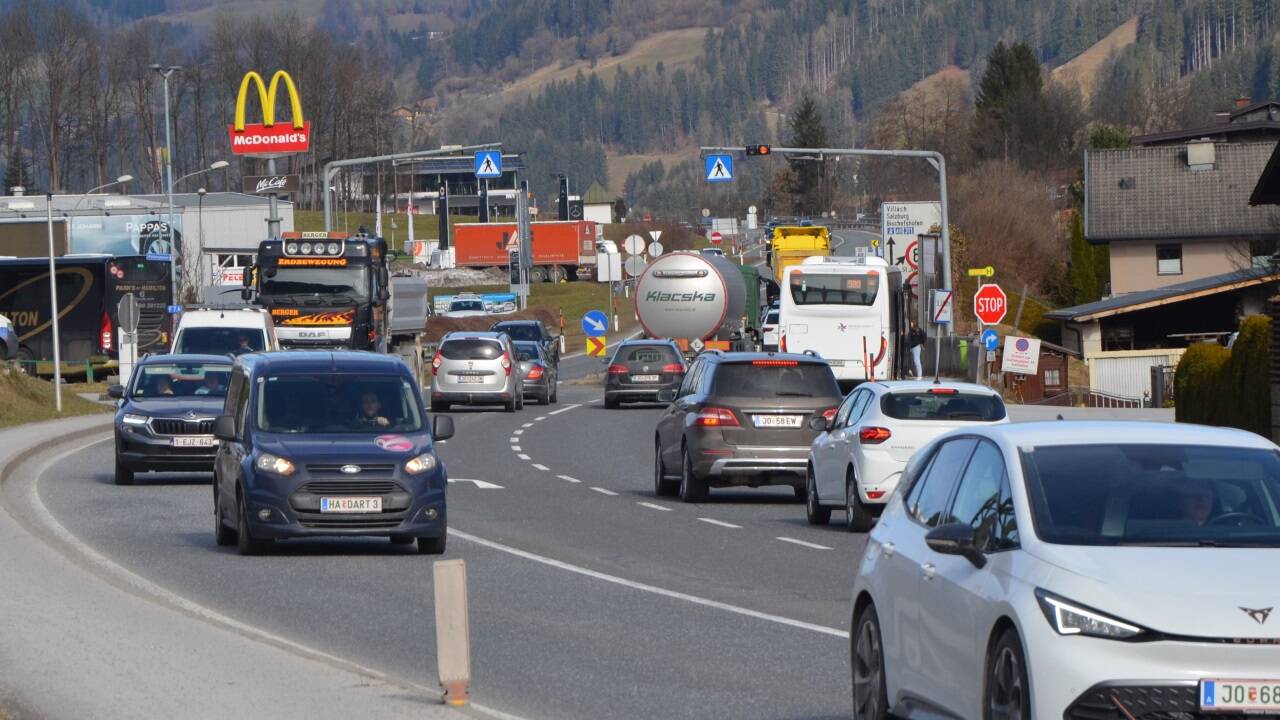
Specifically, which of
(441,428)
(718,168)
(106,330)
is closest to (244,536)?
(441,428)

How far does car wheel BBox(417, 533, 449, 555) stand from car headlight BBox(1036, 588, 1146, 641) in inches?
422

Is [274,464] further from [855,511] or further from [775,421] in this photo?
[775,421]

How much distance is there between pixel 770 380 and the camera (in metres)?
23.1

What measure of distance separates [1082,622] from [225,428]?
11898 millimetres

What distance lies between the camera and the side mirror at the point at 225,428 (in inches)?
679

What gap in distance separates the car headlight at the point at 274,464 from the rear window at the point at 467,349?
84.9 ft

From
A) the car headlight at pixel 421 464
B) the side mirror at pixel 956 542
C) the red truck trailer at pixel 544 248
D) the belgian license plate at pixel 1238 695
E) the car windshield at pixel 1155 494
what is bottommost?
the car headlight at pixel 421 464

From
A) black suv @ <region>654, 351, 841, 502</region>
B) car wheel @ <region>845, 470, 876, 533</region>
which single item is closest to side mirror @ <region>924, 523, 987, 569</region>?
car wheel @ <region>845, 470, 876, 533</region>

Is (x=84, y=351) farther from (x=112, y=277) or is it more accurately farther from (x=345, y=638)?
(x=345, y=638)

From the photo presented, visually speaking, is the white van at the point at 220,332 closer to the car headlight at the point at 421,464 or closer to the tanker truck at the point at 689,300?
the car headlight at the point at 421,464

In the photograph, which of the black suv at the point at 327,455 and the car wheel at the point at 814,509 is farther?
the car wheel at the point at 814,509

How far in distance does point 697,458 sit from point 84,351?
132 feet

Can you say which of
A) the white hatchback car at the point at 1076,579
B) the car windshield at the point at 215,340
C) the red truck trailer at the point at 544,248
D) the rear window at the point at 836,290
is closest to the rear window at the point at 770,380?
the car windshield at the point at 215,340

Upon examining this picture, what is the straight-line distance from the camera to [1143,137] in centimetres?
9256
